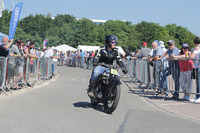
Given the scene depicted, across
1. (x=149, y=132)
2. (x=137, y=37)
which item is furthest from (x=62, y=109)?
(x=137, y=37)

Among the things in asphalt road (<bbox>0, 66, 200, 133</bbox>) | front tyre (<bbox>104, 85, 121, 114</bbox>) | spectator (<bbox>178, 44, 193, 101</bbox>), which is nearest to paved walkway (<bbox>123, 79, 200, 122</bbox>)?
asphalt road (<bbox>0, 66, 200, 133</bbox>)

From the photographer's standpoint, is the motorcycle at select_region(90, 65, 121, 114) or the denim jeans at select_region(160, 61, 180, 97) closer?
the motorcycle at select_region(90, 65, 121, 114)

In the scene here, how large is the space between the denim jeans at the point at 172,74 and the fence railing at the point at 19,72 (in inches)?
199

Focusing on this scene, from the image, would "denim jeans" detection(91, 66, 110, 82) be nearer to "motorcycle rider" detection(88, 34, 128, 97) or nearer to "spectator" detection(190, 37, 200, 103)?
"motorcycle rider" detection(88, 34, 128, 97)

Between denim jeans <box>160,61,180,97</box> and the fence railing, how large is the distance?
16.6 feet

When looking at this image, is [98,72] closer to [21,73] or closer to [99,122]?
[99,122]

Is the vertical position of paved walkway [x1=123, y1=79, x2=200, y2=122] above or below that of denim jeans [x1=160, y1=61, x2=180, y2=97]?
below

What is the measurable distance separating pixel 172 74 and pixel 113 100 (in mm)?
3578

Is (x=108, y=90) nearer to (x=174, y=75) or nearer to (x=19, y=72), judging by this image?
(x=174, y=75)

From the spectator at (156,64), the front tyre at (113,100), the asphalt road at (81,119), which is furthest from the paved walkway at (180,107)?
the front tyre at (113,100)

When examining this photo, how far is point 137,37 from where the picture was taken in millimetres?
113750

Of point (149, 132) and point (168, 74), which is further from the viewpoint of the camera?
point (168, 74)

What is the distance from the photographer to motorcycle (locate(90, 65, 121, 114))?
738 centimetres

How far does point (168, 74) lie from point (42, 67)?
22.2ft
